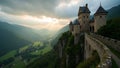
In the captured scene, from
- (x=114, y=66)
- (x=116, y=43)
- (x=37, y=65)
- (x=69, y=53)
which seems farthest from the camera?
(x=37, y=65)

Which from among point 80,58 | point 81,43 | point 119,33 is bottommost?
point 80,58

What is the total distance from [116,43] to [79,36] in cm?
4419

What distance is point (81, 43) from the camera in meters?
66.8

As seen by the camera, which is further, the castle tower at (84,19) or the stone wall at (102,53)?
the castle tower at (84,19)

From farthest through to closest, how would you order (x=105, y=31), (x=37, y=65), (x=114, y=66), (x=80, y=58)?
(x=37, y=65) → (x=80, y=58) → (x=105, y=31) → (x=114, y=66)

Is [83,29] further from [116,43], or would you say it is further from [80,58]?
[116,43]

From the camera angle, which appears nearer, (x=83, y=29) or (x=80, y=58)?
(x=80, y=58)

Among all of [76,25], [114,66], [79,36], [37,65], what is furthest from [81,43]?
[37,65]

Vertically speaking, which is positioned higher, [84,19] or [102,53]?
[84,19]

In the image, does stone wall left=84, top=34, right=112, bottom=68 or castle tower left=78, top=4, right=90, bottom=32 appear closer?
stone wall left=84, top=34, right=112, bottom=68

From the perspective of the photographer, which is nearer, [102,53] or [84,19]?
[102,53]

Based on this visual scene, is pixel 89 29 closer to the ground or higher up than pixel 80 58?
higher up

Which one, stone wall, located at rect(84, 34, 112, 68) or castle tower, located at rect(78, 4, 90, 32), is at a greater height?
castle tower, located at rect(78, 4, 90, 32)

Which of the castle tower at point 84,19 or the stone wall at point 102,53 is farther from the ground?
the castle tower at point 84,19
